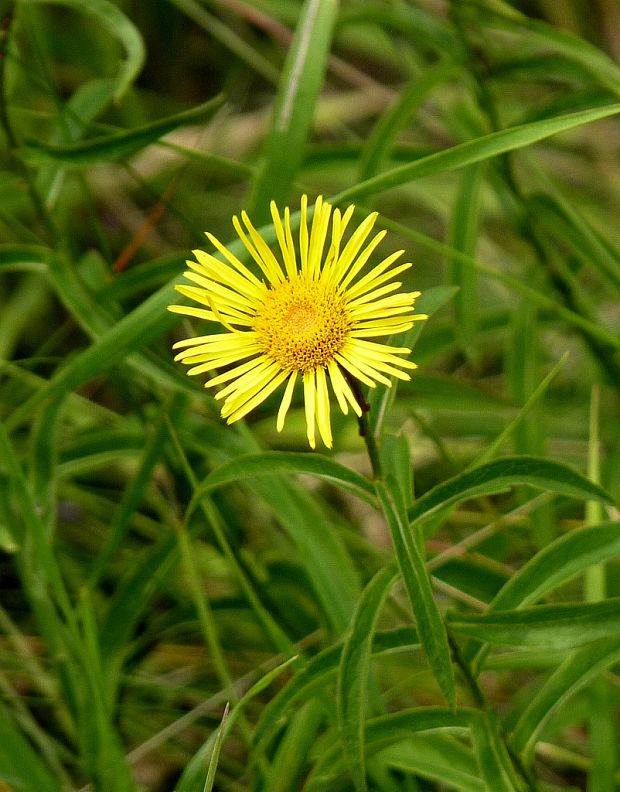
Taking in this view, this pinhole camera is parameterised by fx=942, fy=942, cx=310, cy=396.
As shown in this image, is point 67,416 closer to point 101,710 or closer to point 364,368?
point 101,710

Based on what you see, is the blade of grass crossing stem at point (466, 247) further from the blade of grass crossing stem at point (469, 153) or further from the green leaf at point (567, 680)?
the green leaf at point (567, 680)

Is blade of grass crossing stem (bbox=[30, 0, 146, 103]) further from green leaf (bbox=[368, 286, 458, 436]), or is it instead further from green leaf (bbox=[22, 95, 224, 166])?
green leaf (bbox=[368, 286, 458, 436])

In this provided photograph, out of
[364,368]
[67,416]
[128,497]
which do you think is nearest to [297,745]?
[128,497]

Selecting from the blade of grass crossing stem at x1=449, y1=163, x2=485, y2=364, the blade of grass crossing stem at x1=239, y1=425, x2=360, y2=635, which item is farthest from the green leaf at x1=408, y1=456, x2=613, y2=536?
the blade of grass crossing stem at x1=449, y1=163, x2=485, y2=364

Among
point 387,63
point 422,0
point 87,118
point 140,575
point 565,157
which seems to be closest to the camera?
point 140,575

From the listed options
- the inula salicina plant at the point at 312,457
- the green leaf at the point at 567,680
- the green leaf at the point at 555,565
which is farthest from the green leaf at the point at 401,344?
the green leaf at the point at 567,680

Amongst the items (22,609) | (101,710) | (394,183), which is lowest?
(101,710)
